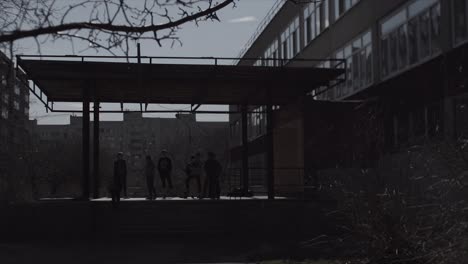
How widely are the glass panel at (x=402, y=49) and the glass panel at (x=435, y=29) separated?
239 cm

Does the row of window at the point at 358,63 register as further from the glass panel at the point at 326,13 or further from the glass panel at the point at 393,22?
the glass panel at the point at 326,13

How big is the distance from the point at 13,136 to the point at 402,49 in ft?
64.6

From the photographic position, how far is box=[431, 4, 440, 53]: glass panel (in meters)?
22.5

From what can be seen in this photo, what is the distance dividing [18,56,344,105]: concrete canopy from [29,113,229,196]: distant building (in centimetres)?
2348

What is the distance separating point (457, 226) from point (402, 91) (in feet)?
60.5

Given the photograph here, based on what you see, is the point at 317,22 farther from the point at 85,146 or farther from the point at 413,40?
the point at 85,146

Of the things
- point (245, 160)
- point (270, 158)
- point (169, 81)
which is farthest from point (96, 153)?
point (270, 158)

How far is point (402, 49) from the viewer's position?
25.8m

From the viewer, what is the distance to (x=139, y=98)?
26672mm

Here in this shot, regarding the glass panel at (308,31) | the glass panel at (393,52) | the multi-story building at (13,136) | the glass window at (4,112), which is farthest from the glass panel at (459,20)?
the glass window at (4,112)

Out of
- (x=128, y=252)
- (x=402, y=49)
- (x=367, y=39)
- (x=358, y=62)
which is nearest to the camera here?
(x=128, y=252)

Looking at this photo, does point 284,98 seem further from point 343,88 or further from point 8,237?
point 8,237

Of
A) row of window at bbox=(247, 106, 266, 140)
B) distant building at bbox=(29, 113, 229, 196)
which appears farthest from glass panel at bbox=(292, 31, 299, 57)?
distant building at bbox=(29, 113, 229, 196)

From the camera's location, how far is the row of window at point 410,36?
2297cm
